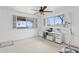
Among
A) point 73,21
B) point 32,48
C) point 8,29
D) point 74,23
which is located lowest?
point 32,48

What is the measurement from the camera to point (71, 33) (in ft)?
12.0

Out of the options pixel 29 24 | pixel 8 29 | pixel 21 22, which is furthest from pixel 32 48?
pixel 29 24

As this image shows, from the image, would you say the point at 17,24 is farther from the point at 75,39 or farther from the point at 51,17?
the point at 75,39

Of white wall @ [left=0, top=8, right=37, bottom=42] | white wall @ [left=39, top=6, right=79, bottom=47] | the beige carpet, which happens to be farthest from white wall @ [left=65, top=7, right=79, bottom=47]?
white wall @ [left=0, top=8, right=37, bottom=42]

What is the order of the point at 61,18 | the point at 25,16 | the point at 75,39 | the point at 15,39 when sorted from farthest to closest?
1. the point at 25,16
2. the point at 15,39
3. the point at 61,18
4. the point at 75,39

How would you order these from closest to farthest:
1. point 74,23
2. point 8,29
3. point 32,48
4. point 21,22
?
point 32,48, point 74,23, point 8,29, point 21,22

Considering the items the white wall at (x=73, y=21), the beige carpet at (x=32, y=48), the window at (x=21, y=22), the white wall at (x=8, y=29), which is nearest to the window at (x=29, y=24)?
the window at (x=21, y=22)

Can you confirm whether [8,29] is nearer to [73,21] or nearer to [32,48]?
[32,48]

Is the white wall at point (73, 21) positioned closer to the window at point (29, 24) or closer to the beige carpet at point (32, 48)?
the beige carpet at point (32, 48)

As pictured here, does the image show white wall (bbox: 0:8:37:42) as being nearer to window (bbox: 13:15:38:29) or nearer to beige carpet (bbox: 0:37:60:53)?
window (bbox: 13:15:38:29)

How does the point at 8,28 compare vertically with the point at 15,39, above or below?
above
